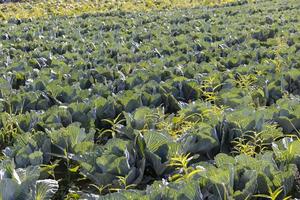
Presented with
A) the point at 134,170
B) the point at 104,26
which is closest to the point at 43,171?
the point at 134,170

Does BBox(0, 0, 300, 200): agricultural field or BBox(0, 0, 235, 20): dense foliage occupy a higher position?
BBox(0, 0, 300, 200): agricultural field

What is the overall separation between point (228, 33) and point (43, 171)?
6.12 metres

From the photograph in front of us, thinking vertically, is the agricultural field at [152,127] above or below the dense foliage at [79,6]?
above

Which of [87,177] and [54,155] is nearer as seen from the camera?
[87,177]

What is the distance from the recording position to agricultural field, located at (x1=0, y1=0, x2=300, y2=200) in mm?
2668

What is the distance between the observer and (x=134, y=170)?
3012mm

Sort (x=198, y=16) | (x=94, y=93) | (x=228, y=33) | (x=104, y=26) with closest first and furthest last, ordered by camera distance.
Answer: (x=94, y=93), (x=228, y=33), (x=104, y=26), (x=198, y=16)

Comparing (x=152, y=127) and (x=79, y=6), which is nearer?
(x=152, y=127)

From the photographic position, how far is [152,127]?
3.72 metres

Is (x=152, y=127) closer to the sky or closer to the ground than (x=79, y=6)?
closer to the sky

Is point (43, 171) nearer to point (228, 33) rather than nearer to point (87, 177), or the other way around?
point (87, 177)

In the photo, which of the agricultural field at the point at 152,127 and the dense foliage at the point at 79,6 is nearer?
the agricultural field at the point at 152,127

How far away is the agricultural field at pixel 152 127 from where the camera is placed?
8.75ft

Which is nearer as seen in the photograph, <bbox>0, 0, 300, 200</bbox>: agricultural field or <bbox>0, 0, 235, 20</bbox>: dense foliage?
<bbox>0, 0, 300, 200</bbox>: agricultural field
